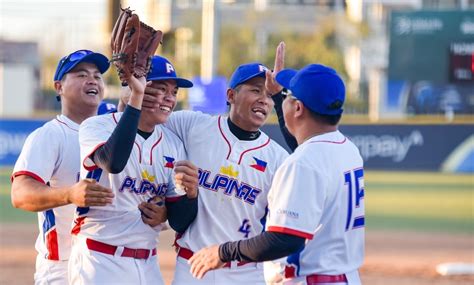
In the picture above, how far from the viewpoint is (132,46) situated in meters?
4.57

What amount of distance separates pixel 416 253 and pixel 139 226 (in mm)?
7995

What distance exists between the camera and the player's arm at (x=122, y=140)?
169 inches

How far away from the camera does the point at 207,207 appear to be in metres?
4.96

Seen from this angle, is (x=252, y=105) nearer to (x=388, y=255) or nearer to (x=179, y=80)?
(x=179, y=80)

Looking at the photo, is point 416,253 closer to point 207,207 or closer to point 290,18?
point 207,207

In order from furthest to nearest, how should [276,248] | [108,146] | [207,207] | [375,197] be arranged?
1. [375,197]
2. [207,207]
3. [108,146]
4. [276,248]

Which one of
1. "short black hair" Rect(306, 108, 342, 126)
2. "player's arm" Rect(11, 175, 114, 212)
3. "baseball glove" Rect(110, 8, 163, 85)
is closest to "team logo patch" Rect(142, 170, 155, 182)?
"player's arm" Rect(11, 175, 114, 212)

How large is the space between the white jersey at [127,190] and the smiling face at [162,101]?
5.1 inches

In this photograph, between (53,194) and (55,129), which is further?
(55,129)

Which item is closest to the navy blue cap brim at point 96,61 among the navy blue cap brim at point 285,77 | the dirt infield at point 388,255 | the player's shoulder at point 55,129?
the player's shoulder at point 55,129

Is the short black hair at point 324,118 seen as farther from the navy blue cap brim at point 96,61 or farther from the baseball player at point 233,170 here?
the navy blue cap brim at point 96,61

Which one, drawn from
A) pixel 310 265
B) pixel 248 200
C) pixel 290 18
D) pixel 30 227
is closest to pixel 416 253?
pixel 30 227

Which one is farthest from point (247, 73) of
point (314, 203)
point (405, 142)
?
point (405, 142)

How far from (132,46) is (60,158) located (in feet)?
2.81
